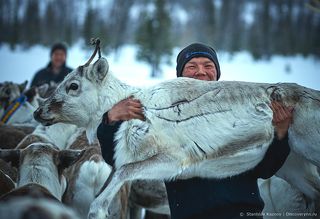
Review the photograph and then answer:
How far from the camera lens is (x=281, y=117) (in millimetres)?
3479

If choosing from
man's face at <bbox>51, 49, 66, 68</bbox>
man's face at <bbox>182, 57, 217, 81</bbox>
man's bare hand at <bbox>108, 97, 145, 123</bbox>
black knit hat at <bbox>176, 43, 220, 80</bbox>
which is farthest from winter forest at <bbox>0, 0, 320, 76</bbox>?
man's bare hand at <bbox>108, 97, 145, 123</bbox>

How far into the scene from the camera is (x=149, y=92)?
12.4ft

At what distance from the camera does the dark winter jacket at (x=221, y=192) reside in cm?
335

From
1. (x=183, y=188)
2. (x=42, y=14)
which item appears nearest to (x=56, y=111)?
(x=183, y=188)

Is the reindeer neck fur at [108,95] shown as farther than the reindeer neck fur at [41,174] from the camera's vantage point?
Yes

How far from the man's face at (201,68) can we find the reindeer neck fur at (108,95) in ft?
2.05

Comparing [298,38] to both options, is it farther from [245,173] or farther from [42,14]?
[245,173]

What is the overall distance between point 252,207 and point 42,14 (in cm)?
6005

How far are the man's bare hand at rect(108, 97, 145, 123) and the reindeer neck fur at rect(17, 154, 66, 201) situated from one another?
81 centimetres

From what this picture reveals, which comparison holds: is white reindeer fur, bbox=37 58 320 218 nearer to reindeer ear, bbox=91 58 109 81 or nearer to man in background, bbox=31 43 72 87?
reindeer ear, bbox=91 58 109 81

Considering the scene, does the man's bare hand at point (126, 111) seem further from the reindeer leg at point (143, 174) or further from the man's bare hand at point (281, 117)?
the man's bare hand at point (281, 117)

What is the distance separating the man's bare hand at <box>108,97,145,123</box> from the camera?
3596 mm

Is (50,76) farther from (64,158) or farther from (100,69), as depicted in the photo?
(100,69)

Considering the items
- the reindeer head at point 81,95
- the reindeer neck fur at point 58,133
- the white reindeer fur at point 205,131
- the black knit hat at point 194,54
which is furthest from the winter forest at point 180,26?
the white reindeer fur at point 205,131
